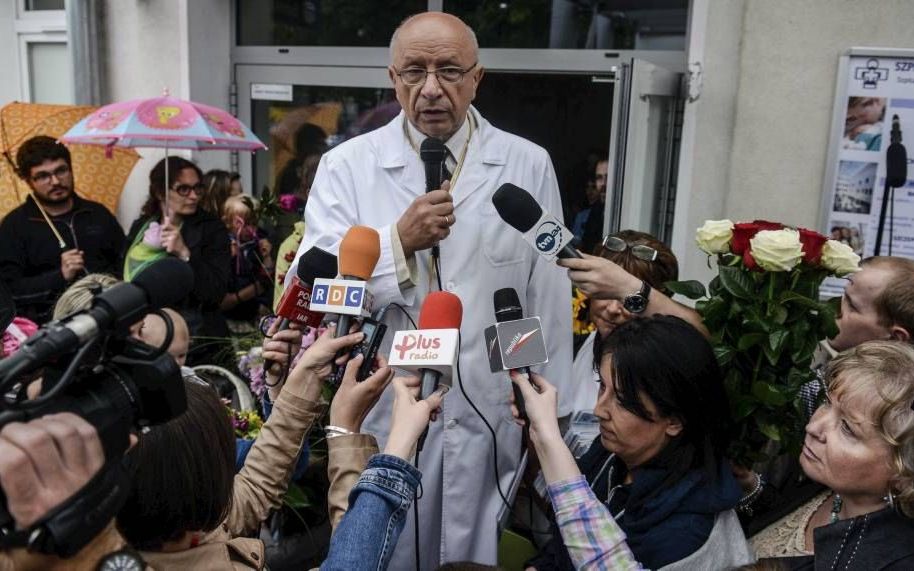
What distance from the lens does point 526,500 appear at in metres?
2.49

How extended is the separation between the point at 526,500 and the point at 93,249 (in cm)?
292

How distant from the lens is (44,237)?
4098 mm

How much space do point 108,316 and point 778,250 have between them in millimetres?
1470

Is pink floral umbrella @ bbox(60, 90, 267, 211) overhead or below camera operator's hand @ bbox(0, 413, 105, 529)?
overhead

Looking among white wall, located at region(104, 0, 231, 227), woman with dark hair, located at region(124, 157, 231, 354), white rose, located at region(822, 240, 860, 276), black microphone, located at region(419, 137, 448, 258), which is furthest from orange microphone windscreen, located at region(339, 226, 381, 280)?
white wall, located at region(104, 0, 231, 227)

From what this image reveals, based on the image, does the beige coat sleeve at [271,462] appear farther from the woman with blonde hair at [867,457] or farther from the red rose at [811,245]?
the red rose at [811,245]

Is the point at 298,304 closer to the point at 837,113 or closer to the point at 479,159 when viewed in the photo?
the point at 479,159

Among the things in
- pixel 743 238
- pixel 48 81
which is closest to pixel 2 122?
pixel 48 81

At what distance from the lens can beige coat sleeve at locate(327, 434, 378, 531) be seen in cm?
153

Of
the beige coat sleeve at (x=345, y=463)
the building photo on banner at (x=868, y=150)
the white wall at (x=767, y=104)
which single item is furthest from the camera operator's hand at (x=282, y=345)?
Result: the building photo on banner at (x=868, y=150)

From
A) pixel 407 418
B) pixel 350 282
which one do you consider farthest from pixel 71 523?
pixel 350 282

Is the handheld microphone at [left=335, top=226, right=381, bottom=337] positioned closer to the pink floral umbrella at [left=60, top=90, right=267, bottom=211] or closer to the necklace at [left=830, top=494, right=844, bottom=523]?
the necklace at [left=830, top=494, right=844, bottom=523]

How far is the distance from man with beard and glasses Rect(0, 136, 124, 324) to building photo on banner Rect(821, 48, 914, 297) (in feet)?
12.0

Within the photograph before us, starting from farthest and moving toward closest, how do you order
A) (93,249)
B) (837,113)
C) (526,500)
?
(93,249) → (837,113) → (526,500)
